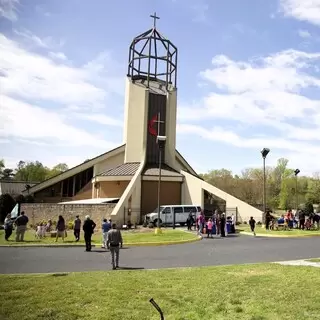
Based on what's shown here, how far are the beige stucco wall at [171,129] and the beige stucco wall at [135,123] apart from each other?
2.47 metres

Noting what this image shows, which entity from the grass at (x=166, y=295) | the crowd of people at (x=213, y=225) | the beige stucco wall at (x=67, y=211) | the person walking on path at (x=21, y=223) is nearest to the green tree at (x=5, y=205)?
the beige stucco wall at (x=67, y=211)

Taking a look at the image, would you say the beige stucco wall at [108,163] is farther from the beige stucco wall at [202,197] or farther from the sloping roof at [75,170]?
the beige stucco wall at [202,197]

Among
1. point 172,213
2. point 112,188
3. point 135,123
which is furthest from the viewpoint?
point 135,123

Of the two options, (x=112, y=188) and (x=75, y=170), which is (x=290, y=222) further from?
(x=75, y=170)

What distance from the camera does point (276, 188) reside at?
247 ft

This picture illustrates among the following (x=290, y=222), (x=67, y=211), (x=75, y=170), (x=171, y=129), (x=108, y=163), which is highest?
(x=171, y=129)

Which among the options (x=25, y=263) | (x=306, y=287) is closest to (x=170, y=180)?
(x=25, y=263)

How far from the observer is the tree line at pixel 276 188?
66.7m

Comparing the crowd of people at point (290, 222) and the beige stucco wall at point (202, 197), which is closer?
the crowd of people at point (290, 222)

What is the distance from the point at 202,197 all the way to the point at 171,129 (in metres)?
8.26

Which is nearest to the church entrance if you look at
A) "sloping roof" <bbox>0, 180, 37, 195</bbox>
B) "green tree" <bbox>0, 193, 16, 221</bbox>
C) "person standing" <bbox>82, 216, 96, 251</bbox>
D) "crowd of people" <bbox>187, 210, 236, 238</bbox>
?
"crowd of people" <bbox>187, 210, 236, 238</bbox>

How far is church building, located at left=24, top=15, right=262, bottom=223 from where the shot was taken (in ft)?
112

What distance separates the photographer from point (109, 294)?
7.66m

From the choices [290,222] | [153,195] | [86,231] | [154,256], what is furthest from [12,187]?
[154,256]
